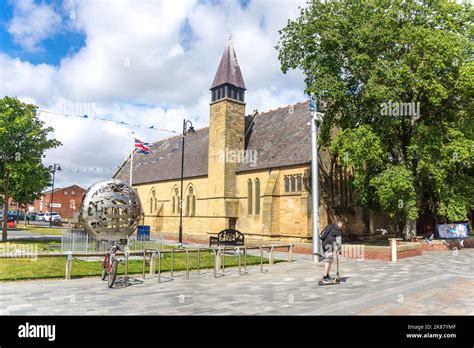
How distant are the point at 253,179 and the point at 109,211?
18.4 metres

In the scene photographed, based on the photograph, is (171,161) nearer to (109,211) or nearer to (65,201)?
(109,211)

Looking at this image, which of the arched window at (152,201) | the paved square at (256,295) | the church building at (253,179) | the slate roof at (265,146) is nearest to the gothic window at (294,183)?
the church building at (253,179)

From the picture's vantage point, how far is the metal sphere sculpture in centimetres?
1438

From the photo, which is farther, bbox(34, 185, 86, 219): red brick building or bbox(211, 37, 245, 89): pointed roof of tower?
bbox(34, 185, 86, 219): red brick building

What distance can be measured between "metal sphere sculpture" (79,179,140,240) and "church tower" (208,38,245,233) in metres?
17.8

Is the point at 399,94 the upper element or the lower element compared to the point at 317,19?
lower

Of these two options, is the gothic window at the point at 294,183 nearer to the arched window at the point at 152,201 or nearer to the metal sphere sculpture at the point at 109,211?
the metal sphere sculpture at the point at 109,211

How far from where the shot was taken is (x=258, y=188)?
103 ft

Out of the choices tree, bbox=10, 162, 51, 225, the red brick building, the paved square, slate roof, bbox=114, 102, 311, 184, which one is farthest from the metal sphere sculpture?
the red brick building

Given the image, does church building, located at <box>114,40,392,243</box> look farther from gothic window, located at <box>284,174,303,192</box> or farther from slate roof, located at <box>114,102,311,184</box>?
slate roof, located at <box>114,102,311,184</box>

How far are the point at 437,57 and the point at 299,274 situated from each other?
1497 centimetres

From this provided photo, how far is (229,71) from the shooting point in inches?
1350
